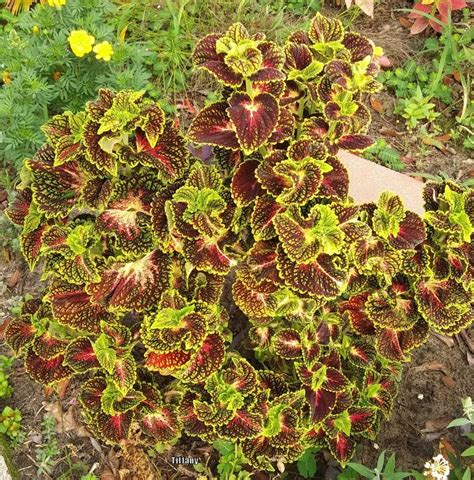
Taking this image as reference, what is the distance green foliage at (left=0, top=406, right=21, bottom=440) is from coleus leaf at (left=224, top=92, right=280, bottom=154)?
146cm

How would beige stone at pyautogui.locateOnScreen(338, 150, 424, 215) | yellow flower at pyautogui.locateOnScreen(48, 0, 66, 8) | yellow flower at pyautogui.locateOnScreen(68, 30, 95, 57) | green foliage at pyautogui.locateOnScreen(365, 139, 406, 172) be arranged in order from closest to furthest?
yellow flower at pyautogui.locateOnScreen(68, 30, 95, 57) < yellow flower at pyautogui.locateOnScreen(48, 0, 66, 8) < beige stone at pyautogui.locateOnScreen(338, 150, 424, 215) < green foliage at pyautogui.locateOnScreen(365, 139, 406, 172)

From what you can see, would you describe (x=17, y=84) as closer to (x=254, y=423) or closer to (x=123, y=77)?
(x=123, y=77)

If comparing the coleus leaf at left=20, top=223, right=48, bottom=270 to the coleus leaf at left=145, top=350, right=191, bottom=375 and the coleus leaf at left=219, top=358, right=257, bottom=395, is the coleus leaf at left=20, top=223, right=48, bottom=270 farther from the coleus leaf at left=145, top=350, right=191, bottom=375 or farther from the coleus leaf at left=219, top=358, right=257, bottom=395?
the coleus leaf at left=219, top=358, right=257, bottom=395

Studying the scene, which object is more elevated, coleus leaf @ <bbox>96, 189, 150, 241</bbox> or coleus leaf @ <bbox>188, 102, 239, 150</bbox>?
coleus leaf @ <bbox>188, 102, 239, 150</bbox>

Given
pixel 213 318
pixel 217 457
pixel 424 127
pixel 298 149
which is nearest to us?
pixel 298 149

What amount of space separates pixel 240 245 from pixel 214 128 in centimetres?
38

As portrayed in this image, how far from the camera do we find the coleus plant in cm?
164

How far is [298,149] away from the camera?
5.40ft

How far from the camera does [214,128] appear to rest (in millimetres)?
1701

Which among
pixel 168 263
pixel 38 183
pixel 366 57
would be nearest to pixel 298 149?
pixel 366 57

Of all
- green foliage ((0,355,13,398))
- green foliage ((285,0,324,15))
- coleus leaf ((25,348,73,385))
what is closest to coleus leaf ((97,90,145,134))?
coleus leaf ((25,348,73,385))

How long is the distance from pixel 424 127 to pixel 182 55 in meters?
1.28

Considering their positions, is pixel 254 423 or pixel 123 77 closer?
pixel 254 423

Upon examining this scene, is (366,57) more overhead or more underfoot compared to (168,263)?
more overhead
